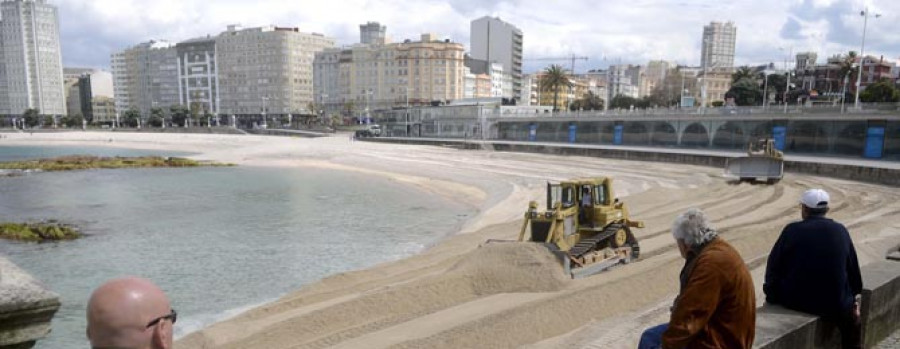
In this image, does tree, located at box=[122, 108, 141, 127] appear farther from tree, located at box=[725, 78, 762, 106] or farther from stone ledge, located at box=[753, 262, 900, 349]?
stone ledge, located at box=[753, 262, 900, 349]

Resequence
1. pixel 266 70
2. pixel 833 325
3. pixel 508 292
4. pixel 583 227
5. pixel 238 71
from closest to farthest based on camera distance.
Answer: pixel 833 325 < pixel 508 292 < pixel 583 227 < pixel 266 70 < pixel 238 71

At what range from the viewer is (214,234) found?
20.3 metres

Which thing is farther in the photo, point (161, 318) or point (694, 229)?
point (694, 229)

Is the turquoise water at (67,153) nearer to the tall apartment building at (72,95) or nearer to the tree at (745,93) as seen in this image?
the tree at (745,93)

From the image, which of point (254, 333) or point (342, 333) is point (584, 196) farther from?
point (254, 333)

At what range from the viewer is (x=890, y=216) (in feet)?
58.4

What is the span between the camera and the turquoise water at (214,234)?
13516 mm

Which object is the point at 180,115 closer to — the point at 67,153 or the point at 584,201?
the point at 67,153

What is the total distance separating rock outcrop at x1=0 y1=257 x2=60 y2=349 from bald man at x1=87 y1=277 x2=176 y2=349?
91 centimetres

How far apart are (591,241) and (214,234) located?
14.4 meters

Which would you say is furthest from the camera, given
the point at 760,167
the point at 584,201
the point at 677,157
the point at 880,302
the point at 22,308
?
the point at 677,157

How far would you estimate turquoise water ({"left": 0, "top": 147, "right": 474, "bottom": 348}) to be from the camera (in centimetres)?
1352

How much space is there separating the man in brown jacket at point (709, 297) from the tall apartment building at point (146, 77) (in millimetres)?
184535

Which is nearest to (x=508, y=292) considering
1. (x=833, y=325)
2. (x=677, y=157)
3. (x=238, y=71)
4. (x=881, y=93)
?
(x=833, y=325)
